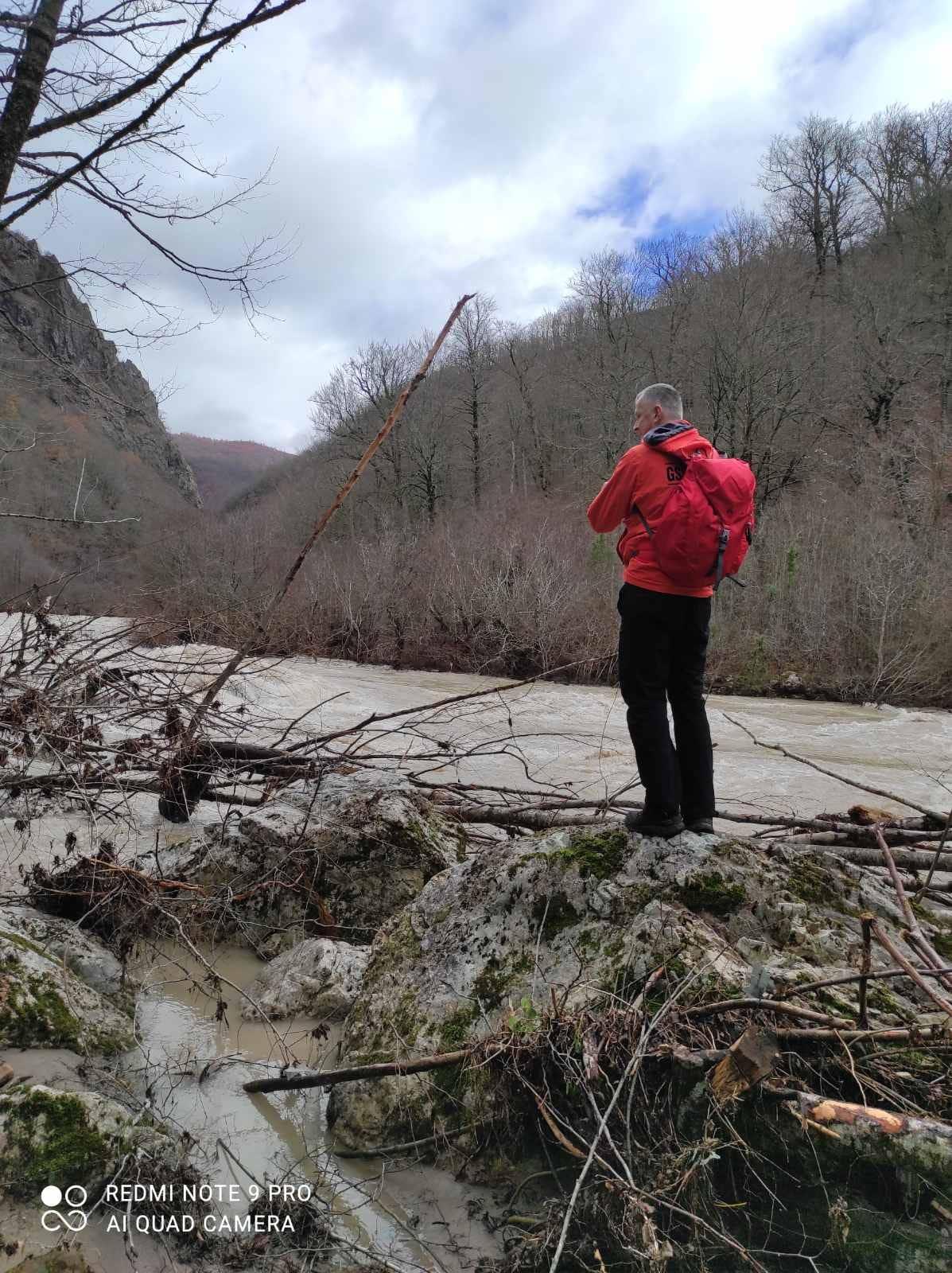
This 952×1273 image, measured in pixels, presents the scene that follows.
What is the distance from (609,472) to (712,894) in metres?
37.9

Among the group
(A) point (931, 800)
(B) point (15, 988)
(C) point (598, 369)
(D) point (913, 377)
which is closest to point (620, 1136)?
(B) point (15, 988)

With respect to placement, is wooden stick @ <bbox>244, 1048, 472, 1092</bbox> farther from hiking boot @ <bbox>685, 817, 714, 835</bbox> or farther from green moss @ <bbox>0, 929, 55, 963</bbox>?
green moss @ <bbox>0, 929, 55, 963</bbox>

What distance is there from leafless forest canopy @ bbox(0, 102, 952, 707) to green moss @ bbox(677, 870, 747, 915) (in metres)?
2.55

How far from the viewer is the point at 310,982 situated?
Answer: 363 cm

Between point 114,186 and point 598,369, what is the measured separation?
1644 inches

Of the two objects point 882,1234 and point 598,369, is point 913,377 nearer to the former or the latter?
point 598,369

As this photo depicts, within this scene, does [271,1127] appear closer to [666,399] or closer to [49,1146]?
[49,1146]

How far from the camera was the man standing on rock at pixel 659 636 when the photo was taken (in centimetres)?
312

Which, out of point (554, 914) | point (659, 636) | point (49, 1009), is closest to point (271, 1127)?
point (49, 1009)

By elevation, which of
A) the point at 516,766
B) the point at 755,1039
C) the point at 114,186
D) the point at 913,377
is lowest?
the point at 516,766

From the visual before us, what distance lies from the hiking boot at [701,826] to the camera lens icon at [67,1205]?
7.74 ft

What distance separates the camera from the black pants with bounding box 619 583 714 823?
3148 millimetres

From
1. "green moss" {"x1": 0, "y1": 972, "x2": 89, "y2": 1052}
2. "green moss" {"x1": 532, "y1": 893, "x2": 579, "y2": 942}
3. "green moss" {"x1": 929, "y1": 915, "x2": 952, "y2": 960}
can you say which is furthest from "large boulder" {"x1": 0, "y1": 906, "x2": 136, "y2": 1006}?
"green moss" {"x1": 929, "y1": 915, "x2": 952, "y2": 960}

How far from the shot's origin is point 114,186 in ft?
15.0
